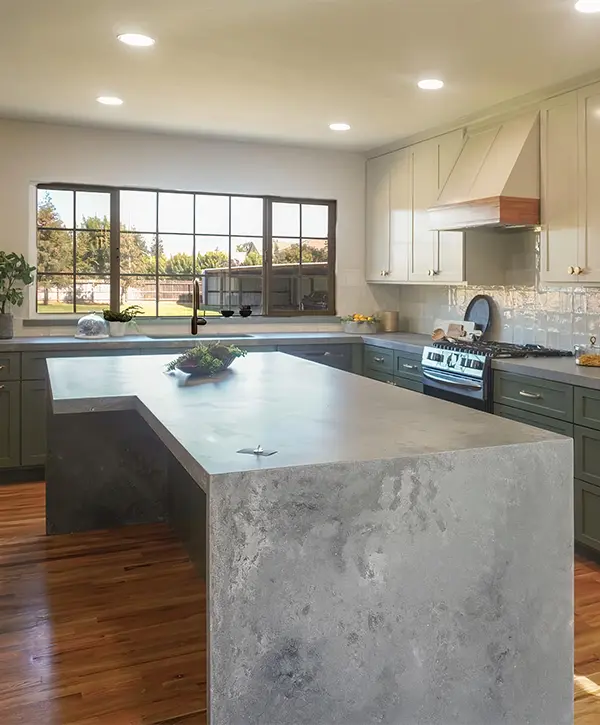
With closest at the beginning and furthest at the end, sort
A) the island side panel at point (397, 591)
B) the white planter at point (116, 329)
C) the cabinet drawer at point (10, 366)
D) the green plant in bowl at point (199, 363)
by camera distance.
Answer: the island side panel at point (397, 591)
the green plant in bowl at point (199, 363)
the cabinet drawer at point (10, 366)
the white planter at point (116, 329)

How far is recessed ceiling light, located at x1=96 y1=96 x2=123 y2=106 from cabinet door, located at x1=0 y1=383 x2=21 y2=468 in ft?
6.12

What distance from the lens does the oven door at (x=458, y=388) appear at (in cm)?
411

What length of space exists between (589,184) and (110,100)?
9.26 ft

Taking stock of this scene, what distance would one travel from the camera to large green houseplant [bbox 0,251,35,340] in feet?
16.1

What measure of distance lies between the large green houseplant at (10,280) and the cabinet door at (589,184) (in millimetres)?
3541

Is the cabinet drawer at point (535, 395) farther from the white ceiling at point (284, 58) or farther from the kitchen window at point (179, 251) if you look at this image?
the kitchen window at point (179, 251)

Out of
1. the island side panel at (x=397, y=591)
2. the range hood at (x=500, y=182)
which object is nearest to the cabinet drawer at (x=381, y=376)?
the range hood at (x=500, y=182)

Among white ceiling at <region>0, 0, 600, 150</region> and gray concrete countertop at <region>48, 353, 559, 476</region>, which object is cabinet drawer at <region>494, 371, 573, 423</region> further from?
white ceiling at <region>0, 0, 600, 150</region>

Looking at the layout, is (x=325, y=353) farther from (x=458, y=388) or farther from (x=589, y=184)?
(x=589, y=184)

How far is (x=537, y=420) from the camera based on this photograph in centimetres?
372

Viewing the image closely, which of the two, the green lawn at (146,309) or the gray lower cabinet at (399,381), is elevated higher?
the green lawn at (146,309)

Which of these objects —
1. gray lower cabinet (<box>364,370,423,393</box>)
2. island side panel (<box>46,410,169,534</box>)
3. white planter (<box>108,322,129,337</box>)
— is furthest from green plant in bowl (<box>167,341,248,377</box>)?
white planter (<box>108,322,129,337</box>)

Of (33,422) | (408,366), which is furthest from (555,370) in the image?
(33,422)

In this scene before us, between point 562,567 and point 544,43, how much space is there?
2.54 meters
